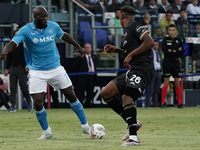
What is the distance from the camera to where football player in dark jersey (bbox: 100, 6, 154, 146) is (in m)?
6.64

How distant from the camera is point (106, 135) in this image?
8117mm

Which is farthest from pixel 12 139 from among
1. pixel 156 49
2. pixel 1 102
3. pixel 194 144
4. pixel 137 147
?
pixel 156 49

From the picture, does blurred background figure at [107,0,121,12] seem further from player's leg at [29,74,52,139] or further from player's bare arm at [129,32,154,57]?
player's bare arm at [129,32,154,57]

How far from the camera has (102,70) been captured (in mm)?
16031

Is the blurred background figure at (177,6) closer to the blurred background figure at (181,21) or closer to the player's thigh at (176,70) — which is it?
the blurred background figure at (181,21)

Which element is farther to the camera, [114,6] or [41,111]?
[114,6]

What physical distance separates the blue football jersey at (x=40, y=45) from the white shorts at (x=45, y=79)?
0.08 m

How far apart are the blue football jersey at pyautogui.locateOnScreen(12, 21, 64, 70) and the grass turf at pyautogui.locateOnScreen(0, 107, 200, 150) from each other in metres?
1.20

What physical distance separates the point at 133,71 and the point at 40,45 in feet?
5.57

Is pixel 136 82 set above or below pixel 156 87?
above

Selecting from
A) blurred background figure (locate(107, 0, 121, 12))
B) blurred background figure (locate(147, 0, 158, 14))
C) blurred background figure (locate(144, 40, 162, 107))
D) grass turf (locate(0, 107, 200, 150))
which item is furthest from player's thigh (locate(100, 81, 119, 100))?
blurred background figure (locate(147, 0, 158, 14))

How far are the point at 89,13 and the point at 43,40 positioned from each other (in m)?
9.05

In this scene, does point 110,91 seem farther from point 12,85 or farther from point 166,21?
point 166,21

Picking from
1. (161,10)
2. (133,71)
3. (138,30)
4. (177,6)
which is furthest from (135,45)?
(177,6)
